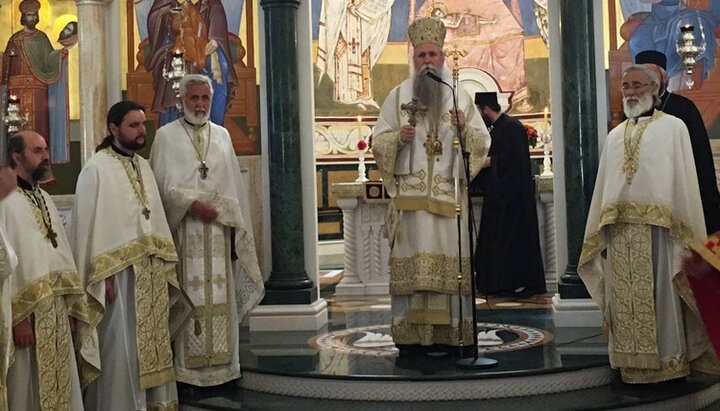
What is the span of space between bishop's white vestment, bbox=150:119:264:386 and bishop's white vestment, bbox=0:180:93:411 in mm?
999

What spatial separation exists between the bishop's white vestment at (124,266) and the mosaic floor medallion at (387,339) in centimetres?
156

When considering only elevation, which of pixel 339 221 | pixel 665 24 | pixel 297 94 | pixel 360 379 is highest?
pixel 665 24

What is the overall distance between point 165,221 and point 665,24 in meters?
4.86

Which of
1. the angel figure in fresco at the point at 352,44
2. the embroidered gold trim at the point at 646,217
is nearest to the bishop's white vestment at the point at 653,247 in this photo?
the embroidered gold trim at the point at 646,217

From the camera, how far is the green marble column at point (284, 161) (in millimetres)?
7734

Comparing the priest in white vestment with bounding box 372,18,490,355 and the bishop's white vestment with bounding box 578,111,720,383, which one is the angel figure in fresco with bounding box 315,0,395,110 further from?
the bishop's white vestment with bounding box 578,111,720,383

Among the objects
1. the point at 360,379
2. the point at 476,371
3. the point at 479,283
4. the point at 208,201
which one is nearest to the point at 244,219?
the point at 208,201

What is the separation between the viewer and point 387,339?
690 cm

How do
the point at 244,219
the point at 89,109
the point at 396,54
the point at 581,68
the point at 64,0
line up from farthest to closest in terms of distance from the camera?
the point at 396,54 → the point at 64,0 → the point at 89,109 → the point at 581,68 → the point at 244,219

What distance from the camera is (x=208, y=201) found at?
5.83 metres

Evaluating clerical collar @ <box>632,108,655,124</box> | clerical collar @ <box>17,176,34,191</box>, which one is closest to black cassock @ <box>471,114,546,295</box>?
clerical collar @ <box>632,108,655,124</box>

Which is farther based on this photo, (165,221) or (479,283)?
(479,283)

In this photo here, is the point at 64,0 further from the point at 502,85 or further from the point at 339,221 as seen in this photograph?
the point at 502,85

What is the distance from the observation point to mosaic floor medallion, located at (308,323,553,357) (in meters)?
6.45
